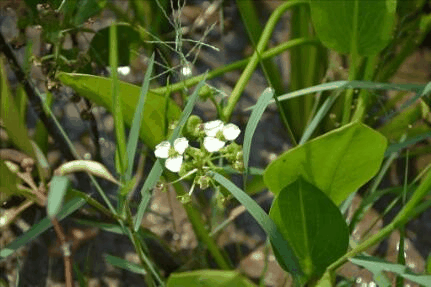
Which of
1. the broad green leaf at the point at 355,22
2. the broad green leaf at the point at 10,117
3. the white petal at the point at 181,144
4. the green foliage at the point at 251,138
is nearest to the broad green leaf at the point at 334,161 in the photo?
the green foliage at the point at 251,138

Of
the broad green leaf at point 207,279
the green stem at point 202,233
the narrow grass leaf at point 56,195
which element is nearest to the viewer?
the narrow grass leaf at point 56,195

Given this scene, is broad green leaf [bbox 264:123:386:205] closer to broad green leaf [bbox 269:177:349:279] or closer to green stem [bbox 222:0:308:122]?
broad green leaf [bbox 269:177:349:279]

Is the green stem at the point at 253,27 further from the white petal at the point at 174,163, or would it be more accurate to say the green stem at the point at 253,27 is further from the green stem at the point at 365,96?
the white petal at the point at 174,163

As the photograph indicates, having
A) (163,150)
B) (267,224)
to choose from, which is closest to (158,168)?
(163,150)

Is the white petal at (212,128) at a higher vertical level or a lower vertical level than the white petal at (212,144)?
higher

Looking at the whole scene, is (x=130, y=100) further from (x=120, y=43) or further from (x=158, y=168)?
(x=120, y=43)

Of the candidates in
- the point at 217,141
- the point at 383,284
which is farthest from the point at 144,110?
the point at 383,284
